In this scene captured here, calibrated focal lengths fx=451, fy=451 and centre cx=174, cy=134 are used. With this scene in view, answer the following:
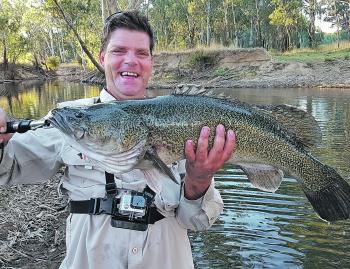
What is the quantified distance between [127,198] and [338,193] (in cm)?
136

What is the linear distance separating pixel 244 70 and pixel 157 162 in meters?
36.8

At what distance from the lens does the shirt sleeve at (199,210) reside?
2885 millimetres

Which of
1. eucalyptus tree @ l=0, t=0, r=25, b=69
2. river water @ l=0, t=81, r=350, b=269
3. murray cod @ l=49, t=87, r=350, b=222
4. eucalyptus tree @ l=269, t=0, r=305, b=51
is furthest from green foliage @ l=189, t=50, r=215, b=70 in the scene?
murray cod @ l=49, t=87, r=350, b=222

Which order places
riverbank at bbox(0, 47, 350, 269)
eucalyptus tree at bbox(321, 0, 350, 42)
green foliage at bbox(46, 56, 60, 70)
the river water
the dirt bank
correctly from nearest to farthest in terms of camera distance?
1. riverbank at bbox(0, 47, 350, 269)
2. the river water
3. the dirt bank
4. green foliage at bbox(46, 56, 60, 70)
5. eucalyptus tree at bbox(321, 0, 350, 42)

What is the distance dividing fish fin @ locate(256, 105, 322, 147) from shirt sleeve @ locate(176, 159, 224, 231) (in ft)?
2.04

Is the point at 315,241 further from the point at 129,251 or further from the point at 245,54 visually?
the point at 245,54

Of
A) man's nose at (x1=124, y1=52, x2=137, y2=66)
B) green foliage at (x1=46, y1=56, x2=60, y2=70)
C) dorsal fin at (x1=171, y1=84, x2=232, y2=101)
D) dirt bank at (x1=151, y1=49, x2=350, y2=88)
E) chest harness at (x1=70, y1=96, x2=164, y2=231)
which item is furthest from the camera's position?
green foliage at (x1=46, y1=56, x2=60, y2=70)

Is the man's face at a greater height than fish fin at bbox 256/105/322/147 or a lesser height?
greater

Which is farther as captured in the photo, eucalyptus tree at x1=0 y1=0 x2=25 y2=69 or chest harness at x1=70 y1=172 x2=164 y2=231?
eucalyptus tree at x1=0 y1=0 x2=25 y2=69

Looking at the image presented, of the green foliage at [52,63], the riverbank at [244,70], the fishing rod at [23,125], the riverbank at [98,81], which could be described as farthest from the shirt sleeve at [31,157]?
the green foliage at [52,63]

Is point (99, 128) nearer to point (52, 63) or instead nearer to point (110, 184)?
point (110, 184)

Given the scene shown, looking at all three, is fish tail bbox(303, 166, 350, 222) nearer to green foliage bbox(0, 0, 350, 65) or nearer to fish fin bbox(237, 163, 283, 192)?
fish fin bbox(237, 163, 283, 192)

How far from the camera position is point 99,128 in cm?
256

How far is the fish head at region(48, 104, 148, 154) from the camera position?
251 cm
